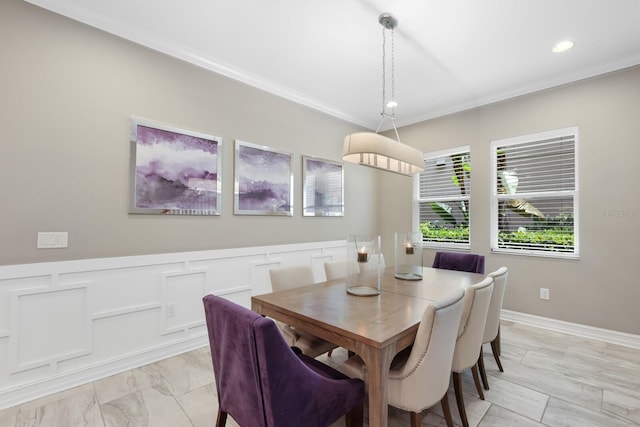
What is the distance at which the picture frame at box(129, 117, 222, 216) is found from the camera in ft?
8.16

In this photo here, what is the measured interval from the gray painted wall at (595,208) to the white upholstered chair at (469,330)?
2207 mm

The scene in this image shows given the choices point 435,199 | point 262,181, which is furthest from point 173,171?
point 435,199

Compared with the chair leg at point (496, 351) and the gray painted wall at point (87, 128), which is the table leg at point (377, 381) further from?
the gray painted wall at point (87, 128)

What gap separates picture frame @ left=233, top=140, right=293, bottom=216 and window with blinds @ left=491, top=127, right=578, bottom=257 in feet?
8.79

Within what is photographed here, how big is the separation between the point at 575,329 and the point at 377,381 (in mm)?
3159

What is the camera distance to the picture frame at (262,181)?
10.4 ft

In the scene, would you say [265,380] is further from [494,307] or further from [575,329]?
[575,329]

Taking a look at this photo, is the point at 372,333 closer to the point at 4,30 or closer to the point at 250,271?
the point at 250,271

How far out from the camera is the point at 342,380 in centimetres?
139

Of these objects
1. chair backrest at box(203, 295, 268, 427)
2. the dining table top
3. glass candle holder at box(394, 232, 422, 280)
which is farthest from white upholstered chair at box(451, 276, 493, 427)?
chair backrest at box(203, 295, 268, 427)

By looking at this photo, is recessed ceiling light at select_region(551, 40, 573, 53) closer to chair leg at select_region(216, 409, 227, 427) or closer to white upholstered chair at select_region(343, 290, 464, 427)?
white upholstered chair at select_region(343, 290, 464, 427)

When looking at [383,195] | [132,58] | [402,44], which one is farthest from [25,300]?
[383,195]

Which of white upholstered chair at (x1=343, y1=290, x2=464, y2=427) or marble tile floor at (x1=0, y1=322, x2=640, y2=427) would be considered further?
marble tile floor at (x1=0, y1=322, x2=640, y2=427)

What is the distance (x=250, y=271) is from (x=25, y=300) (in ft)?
5.77
